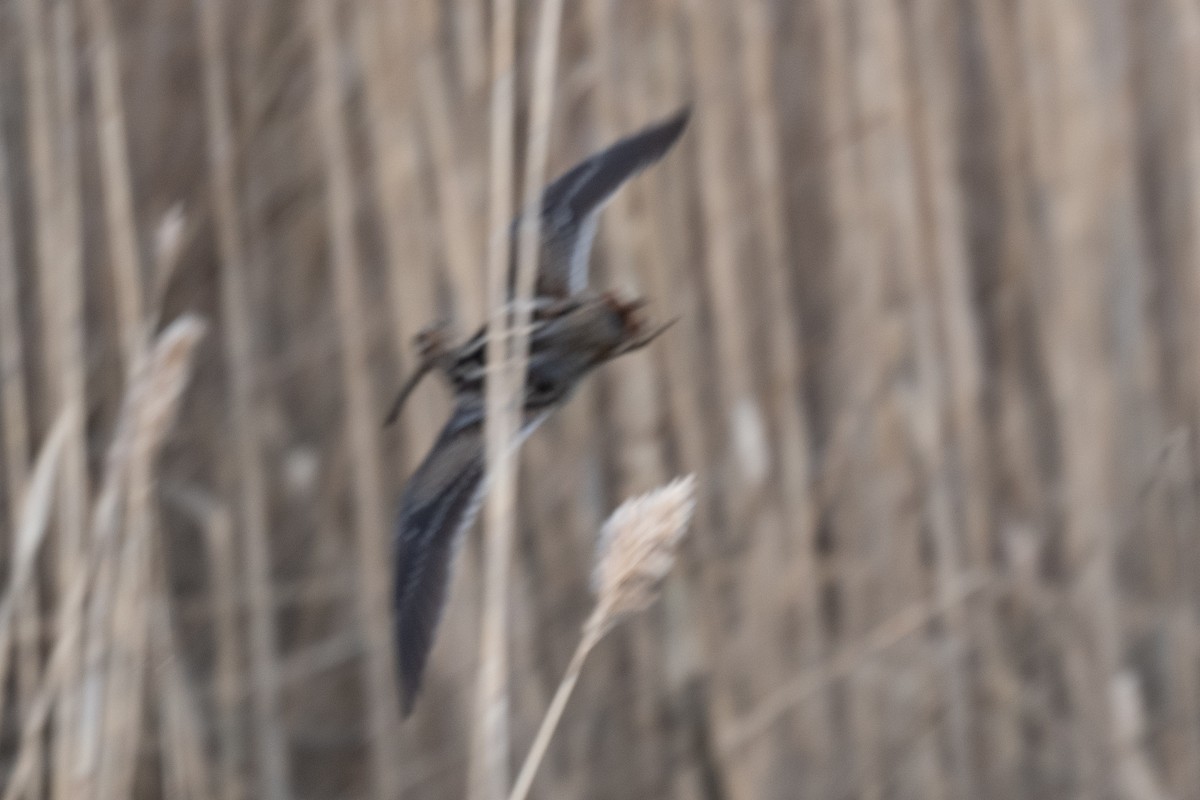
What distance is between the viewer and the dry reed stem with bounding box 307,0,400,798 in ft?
3.83

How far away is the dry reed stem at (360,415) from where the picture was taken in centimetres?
117

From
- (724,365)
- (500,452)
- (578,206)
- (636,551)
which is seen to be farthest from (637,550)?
(724,365)

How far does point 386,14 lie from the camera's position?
113cm

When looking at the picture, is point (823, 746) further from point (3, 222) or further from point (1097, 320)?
point (3, 222)

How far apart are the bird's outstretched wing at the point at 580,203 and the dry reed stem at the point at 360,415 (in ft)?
1.24

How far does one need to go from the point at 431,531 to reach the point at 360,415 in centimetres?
59

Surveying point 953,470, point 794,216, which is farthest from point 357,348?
point 953,470

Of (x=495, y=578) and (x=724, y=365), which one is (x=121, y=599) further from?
(x=724, y=365)

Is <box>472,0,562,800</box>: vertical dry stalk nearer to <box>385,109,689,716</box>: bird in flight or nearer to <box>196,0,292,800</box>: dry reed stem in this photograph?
<box>385,109,689,716</box>: bird in flight

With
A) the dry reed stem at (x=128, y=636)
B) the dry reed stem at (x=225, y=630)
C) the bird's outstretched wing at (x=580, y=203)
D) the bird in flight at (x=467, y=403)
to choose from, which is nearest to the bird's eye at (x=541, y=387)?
the bird in flight at (x=467, y=403)

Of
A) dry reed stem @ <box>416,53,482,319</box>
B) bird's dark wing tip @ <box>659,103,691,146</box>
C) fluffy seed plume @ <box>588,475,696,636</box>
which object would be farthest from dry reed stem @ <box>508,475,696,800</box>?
dry reed stem @ <box>416,53,482,319</box>

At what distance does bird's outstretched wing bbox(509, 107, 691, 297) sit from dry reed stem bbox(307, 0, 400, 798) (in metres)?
0.38

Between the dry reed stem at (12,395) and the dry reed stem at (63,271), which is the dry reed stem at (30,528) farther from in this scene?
the dry reed stem at (12,395)

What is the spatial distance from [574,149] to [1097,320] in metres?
0.53
